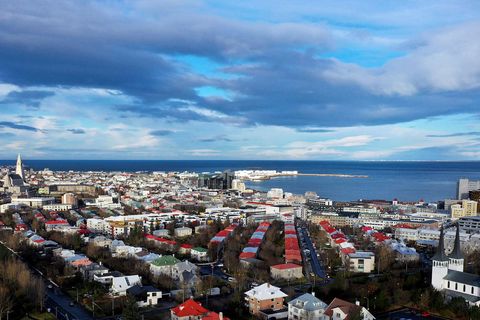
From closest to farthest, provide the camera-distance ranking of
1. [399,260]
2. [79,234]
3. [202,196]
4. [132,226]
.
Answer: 1. [399,260]
2. [79,234]
3. [132,226]
4. [202,196]

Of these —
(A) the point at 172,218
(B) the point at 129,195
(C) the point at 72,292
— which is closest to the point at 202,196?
(B) the point at 129,195

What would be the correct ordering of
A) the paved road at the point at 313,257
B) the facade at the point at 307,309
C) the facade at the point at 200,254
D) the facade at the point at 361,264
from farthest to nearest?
1. the facade at the point at 200,254
2. the facade at the point at 361,264
3. the paved road at the point at 313,257
4. the facade at the point at 307,309

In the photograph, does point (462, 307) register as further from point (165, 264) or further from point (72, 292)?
point (72, 292)

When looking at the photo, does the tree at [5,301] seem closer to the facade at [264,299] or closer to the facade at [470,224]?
the facade at [264,299]

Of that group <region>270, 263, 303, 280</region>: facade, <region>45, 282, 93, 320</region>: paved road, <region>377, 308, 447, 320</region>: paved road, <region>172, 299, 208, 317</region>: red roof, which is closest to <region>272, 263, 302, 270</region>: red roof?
<region>270, 263, 303, 280</region>: facade

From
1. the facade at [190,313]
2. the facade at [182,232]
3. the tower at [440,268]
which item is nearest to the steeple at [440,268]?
the tower at [440,268]

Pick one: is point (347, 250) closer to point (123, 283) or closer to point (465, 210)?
point (123, 283)

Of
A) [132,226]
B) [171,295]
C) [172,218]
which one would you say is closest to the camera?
[171,295]
